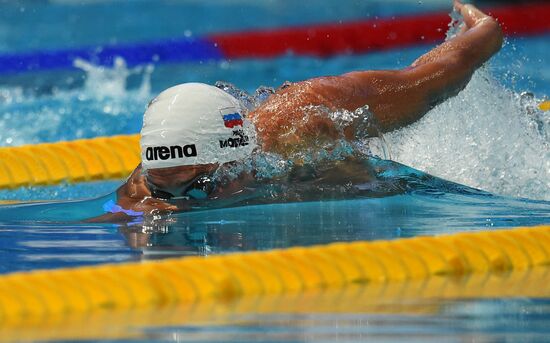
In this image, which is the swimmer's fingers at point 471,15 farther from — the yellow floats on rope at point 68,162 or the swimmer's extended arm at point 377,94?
the yellow floats on rope at point 68,162

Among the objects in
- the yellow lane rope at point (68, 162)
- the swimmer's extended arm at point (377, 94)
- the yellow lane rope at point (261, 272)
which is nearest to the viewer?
the yellow lane rope at point (261, 272)

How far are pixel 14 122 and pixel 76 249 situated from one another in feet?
10.7

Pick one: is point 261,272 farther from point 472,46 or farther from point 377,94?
point 472,46

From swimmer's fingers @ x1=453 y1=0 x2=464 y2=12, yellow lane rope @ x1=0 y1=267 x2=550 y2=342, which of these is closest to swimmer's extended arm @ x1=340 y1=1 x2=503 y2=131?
swimmer's fingers @ x1=453 y1=0 x2=464 y2=12

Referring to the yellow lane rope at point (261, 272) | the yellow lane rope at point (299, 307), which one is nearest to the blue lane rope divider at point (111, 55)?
the yellow lane rope at point (261, 272)

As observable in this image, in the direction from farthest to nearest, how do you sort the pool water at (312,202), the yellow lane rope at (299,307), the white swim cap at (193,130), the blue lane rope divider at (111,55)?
the blue lane rope divider at (111,55) → the white swim cap at (193,130) → the pool water at (312,202) → the yellow lane rope at (299,307)

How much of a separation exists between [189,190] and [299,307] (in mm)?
1276

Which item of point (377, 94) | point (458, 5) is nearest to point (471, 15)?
point (458, 5)

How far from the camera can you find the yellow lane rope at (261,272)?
249cm

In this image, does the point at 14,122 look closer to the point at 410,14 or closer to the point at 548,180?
the point at 548,180

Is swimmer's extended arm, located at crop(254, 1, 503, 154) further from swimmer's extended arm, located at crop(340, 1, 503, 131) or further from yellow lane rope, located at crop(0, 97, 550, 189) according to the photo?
yellow lane rope, located at crop(0, 97, 550, 189)

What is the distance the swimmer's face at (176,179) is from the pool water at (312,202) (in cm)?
10

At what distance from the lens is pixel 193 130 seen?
Answer: 3.62 m

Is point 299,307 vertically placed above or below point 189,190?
below
